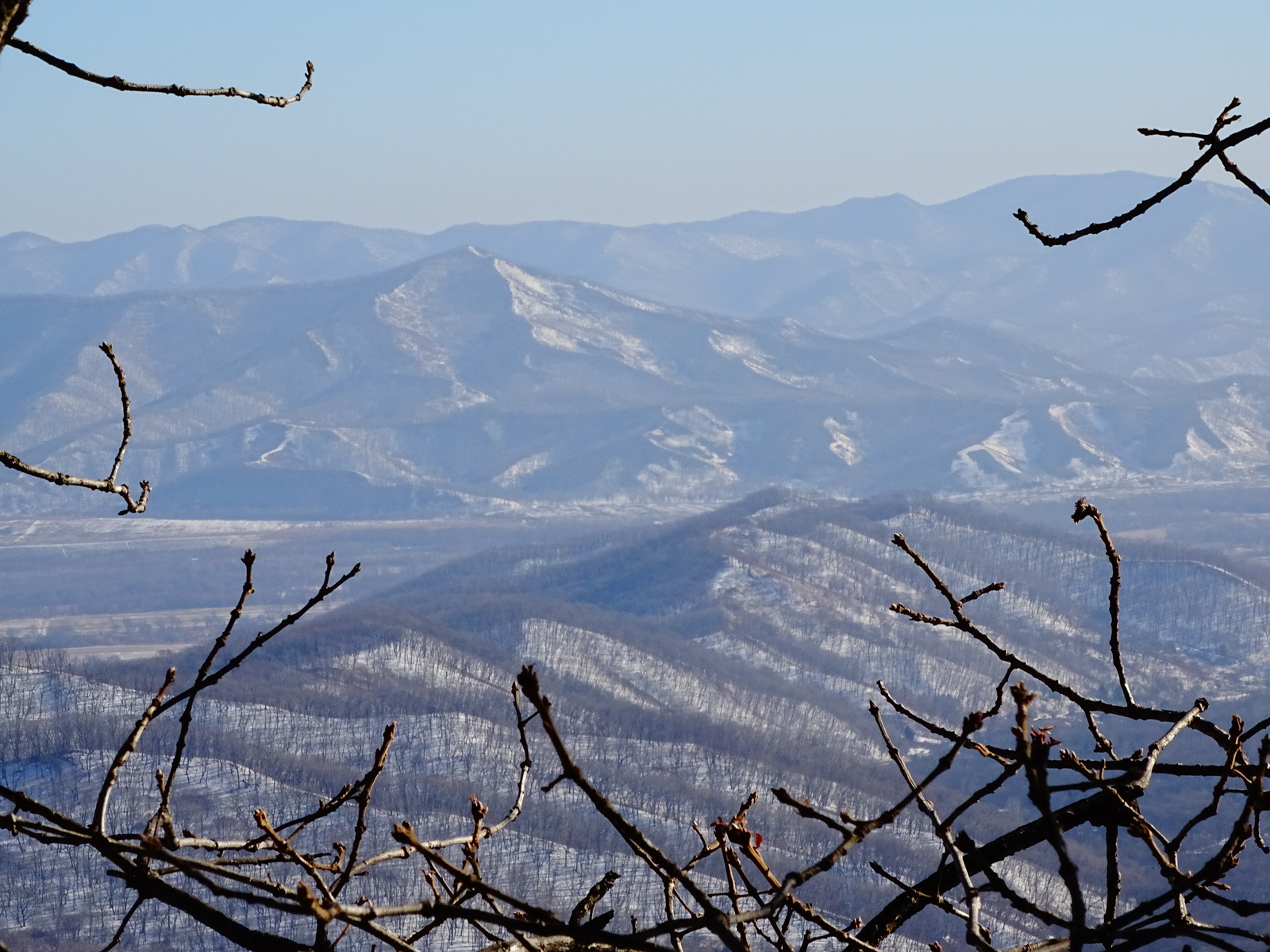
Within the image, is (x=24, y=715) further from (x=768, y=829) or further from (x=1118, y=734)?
(x=1118, y=734)

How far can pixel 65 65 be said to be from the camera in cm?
220

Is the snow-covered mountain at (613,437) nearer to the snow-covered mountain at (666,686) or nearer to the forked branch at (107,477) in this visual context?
the snow-covered mountain at (666,686)

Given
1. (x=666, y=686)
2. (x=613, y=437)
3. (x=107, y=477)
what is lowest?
(x=666, y=686)

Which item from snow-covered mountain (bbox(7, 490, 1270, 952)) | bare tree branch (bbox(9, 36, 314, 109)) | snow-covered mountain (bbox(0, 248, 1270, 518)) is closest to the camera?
bare tree branch (bbox(9, 36, 314, 109))

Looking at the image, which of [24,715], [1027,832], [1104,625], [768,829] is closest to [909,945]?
[768,829]

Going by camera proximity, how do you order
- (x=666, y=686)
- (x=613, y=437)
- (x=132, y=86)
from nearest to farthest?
(x=132, y=86) < (x=666, y=686) < (x=613, y=437)

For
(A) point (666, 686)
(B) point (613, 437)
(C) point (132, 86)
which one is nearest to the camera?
(C) point (132, 86)

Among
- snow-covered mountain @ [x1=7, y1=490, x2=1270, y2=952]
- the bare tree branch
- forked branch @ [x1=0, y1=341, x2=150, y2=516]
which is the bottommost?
snow-covered mountain @ [x1=7, y1=490, x2=1270, y2=952]

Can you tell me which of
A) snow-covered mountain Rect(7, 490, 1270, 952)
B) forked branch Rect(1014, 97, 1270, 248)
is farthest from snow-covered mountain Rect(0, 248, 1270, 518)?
forked branch Rect(1014, 97, 1270, 248)

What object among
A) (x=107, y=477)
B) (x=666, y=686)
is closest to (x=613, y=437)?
(x=666, y=686)

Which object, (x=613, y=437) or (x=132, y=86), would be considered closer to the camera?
(x=132, y=86)

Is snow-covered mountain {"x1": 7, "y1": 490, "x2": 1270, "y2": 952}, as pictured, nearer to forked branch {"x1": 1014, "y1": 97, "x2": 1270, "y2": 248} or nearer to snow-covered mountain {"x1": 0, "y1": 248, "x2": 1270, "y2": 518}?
forked branch {"x1": 1014, "y1": 97, "x2": 1270, "y2": 248}

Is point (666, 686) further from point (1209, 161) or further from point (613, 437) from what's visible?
point (613, 437)

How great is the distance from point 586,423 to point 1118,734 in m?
129
